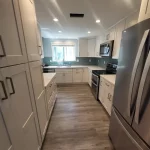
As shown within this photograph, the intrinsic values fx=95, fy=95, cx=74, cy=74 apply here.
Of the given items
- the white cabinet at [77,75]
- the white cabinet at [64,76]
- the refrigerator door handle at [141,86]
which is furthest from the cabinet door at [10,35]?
the white cabinet at [77,75]

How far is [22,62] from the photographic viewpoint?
98 cm

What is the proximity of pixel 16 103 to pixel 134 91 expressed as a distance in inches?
45.4

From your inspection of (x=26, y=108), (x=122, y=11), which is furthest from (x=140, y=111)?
(x=122, y=11)

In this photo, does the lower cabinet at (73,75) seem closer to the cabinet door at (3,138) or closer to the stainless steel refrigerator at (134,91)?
the stainless steel refrigerator at (134,91)

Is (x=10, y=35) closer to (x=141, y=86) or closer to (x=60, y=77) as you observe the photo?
(x=141, y=86)

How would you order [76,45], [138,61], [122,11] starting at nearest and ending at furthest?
1. [138,61]
2. [122,11]
3. [76,45]

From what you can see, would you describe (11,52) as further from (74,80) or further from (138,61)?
(74,80)

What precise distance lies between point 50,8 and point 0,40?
1408 millimetres

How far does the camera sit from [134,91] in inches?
38.7

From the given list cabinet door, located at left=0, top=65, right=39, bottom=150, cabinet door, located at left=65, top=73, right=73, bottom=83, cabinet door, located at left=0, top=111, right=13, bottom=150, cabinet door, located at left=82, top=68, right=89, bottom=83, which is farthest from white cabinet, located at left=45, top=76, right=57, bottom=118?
cabinet door, located at left=82, top=68, right=89, bottom=83

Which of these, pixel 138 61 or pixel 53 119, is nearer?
pixel 138 61

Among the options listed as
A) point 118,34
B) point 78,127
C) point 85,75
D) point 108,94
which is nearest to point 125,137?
point 78,127

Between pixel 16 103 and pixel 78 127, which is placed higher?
pixel 16 103

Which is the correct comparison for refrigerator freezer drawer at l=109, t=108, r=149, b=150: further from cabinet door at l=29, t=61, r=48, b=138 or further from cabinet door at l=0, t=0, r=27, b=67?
cabinet door at l=0, t=0, r=27, b=67
